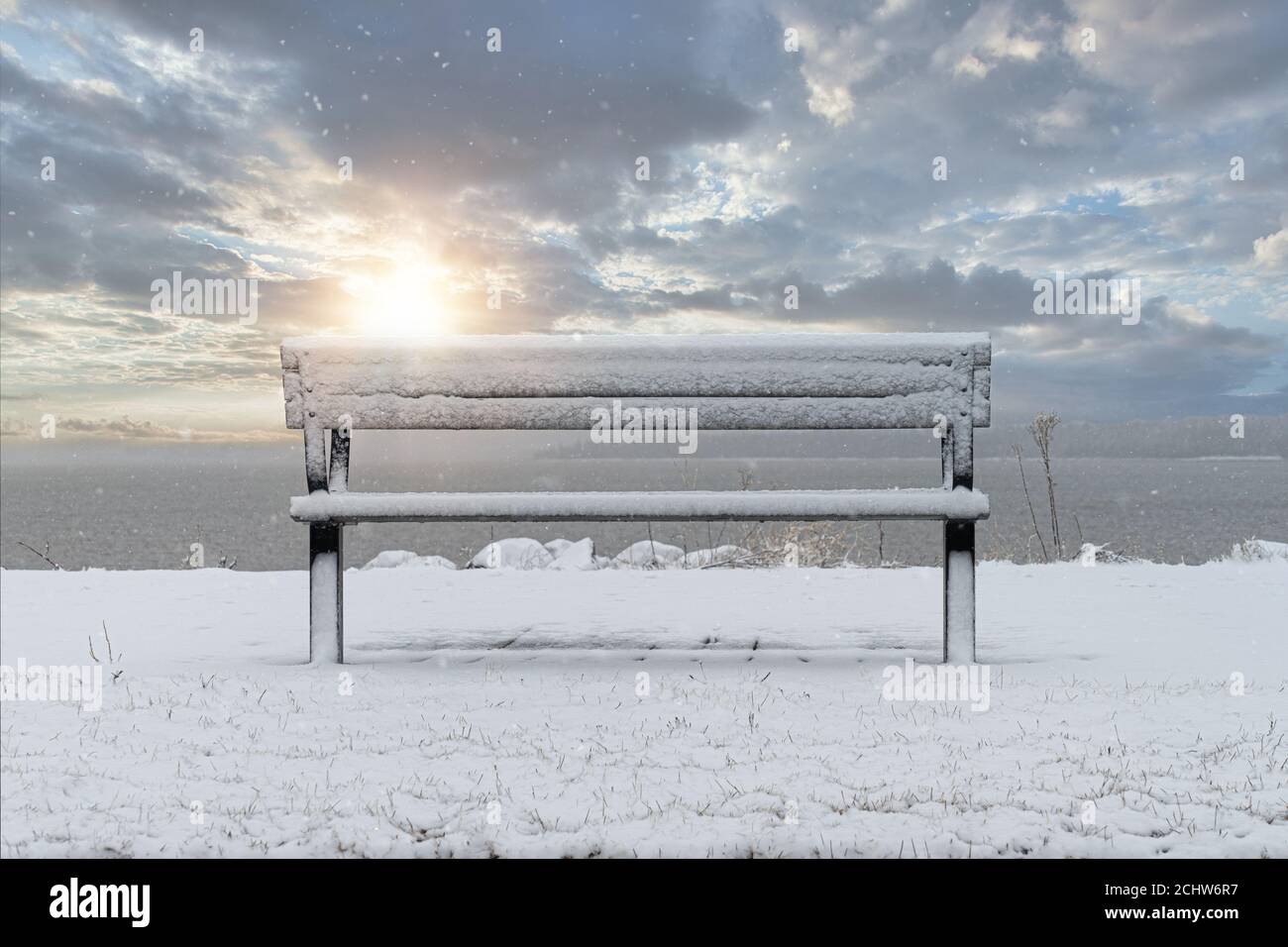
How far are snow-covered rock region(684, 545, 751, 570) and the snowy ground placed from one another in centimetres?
465

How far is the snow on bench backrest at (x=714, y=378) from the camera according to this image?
3592mm

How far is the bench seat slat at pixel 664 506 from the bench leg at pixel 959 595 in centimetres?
13

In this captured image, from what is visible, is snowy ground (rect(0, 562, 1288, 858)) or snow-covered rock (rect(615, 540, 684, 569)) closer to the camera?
snowy ground (rect(0, 562, 1288, 858))

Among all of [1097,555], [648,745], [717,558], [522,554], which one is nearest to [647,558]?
[717,558]

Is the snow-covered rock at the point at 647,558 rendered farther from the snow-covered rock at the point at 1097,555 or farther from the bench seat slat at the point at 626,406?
the bench seat slat at the point at 626,406

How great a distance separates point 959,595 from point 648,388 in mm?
1467

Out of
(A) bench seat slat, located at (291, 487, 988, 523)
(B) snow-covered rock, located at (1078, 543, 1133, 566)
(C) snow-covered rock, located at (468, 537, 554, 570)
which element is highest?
(A) bench seat slat, located at (291, 487, 988, 523)


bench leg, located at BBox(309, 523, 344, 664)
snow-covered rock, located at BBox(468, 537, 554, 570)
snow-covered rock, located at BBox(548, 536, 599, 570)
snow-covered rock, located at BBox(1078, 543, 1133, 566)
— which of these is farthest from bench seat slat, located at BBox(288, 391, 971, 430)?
snow-covered rock, located at BBox(468, 537, 554, 570)

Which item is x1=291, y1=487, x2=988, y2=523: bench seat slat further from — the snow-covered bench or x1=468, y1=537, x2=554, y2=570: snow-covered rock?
x1=468, y1=537, x2=554, y2=570: snow-covered rock

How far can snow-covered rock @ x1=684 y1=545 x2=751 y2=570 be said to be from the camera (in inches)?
372

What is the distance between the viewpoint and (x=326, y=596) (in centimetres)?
368

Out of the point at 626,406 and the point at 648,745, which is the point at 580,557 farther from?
the point at 648,745

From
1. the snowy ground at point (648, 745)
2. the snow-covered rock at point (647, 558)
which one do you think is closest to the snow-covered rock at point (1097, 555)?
the snowy ground at point (648, 745)
